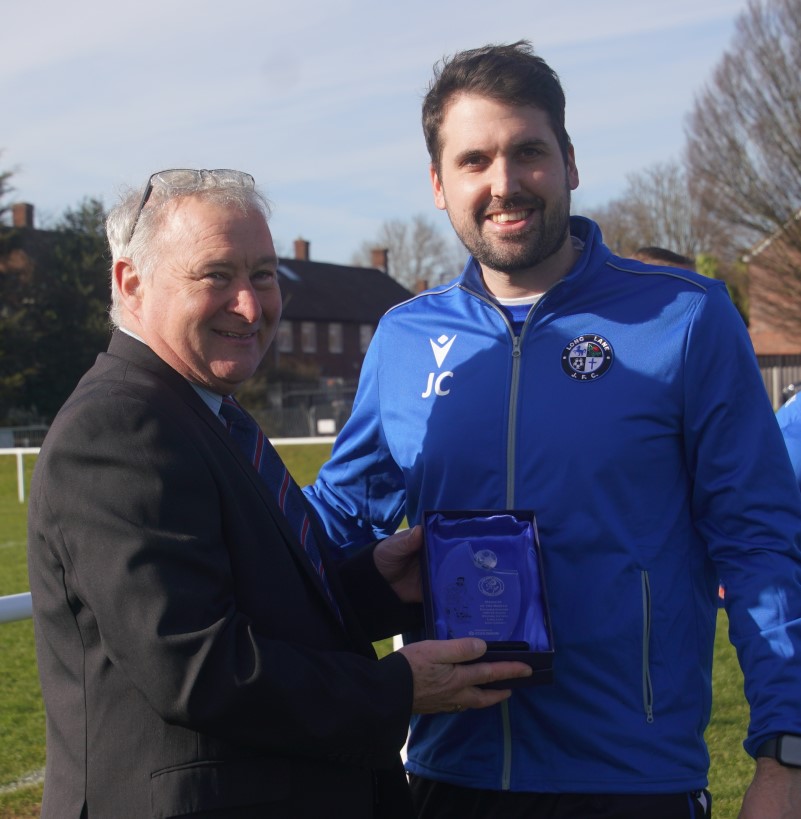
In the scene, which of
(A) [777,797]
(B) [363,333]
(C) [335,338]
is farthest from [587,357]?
(B) [363,333]

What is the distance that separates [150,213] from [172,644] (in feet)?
3.09

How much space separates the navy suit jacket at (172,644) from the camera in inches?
79.0

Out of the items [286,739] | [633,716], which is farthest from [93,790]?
[633,716]

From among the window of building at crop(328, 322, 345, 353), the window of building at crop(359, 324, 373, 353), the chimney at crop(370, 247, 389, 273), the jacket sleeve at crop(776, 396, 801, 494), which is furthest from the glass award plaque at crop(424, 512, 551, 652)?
the chimney at crop(370, 247, 389, 273)

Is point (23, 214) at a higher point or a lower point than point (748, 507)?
higher

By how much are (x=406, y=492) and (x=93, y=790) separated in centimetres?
121

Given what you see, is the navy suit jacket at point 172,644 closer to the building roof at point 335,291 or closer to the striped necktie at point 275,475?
the striped necktie at point 275,475

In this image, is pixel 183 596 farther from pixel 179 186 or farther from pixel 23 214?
pixel 23 214

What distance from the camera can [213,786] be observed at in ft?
6.81

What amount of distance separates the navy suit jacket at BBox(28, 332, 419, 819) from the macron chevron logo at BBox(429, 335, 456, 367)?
0.80 metres

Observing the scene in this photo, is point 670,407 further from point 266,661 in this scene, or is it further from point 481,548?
point 266,661

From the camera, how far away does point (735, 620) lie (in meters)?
2.45

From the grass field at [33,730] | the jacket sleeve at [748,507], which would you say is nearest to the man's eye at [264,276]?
the jacket sleeve at [748,507]

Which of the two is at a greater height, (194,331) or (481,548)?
(194,331)
